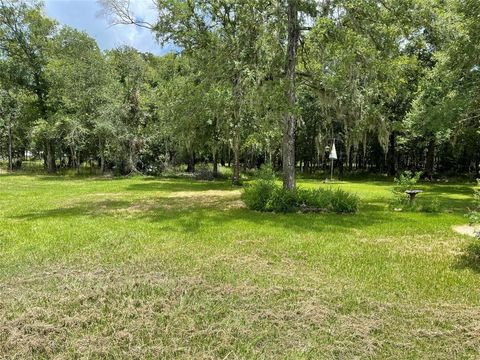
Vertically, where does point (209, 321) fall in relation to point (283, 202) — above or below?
below

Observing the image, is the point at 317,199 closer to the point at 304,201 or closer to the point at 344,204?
the point at 304,201

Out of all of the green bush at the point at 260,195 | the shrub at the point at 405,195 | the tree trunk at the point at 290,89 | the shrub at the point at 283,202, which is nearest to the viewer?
the shrub at the point at 283,202

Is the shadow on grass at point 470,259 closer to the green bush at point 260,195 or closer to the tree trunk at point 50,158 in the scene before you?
the green bush at point 260,195

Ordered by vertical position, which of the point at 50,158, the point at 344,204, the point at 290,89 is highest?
the point at 290,89

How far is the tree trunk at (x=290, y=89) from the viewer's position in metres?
11.8

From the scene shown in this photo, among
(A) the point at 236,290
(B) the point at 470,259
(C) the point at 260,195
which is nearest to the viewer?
(A) the point at 236,290

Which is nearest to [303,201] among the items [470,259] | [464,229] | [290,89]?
[290,89]

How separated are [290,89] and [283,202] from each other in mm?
3388

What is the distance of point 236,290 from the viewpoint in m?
5.10

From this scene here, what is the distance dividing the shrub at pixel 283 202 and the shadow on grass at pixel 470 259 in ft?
16.6

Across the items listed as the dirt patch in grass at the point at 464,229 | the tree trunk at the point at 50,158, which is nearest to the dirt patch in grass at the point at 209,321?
the dirt patch in grass at the point at 464,229

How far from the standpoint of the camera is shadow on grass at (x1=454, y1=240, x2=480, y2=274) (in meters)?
6.36

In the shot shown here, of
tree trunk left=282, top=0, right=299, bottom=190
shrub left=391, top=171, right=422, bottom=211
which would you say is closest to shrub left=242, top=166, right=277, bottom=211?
tree trunk left=282, top=0, right=299, bottom=190

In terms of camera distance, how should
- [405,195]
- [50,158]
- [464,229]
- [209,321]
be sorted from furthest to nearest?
[50,158]
[405,195]
[464,229]
[209,321]
